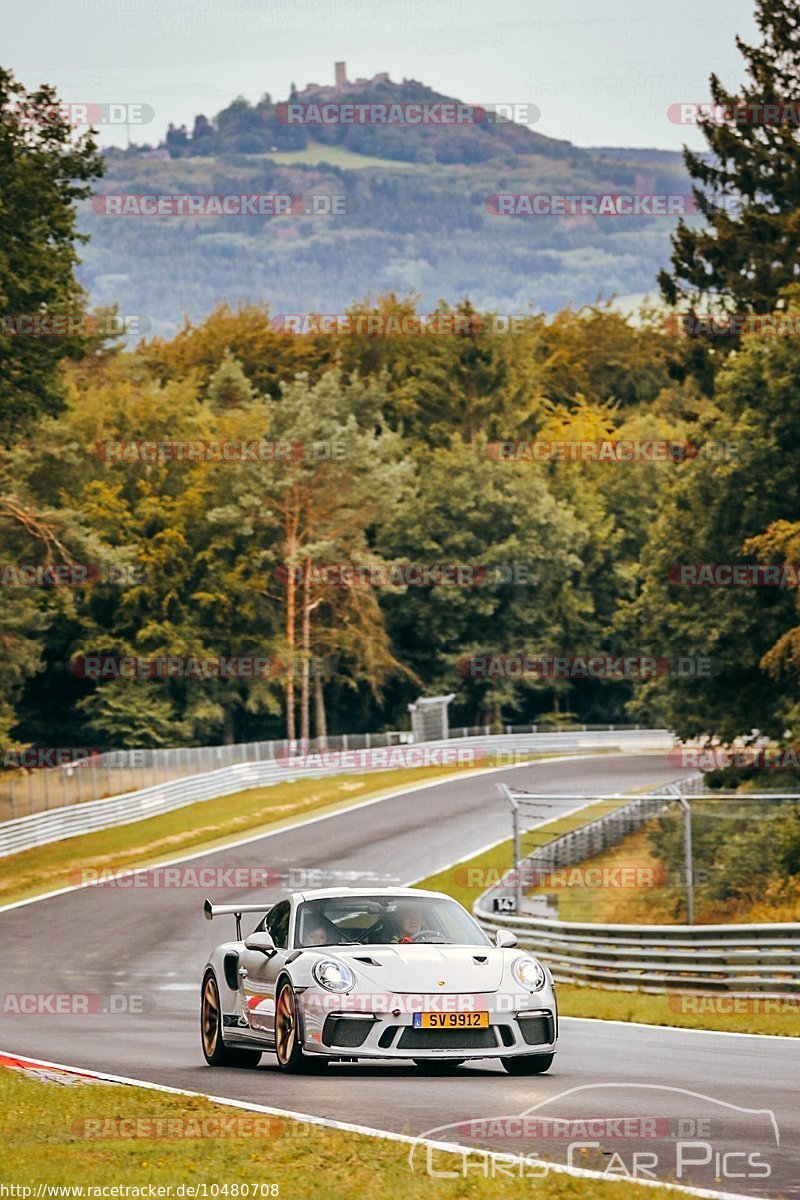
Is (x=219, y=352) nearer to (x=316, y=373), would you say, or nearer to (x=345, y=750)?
(x=316, y=373)

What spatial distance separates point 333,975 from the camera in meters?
12.5

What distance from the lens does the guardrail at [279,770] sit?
50781 millimetres

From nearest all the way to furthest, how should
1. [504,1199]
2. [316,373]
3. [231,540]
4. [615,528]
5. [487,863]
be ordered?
[504,1199] < [487,863] < [231,540] < [615,528] < [316,373]

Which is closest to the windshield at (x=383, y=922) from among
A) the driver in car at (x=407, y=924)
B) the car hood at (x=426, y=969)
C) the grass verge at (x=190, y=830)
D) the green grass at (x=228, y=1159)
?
the driver in car at (x=407, y=924)

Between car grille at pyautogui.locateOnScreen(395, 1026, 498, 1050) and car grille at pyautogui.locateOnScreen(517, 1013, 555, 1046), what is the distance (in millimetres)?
312

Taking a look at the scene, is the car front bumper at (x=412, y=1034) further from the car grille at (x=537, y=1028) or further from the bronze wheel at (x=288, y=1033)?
the bronze wheel at (x=288, y=1033)

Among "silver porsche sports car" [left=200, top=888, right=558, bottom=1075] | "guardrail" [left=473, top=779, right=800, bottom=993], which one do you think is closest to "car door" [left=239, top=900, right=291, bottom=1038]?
"silver porsche sports car" [left=200, top=888, right=558, bottom=1075]

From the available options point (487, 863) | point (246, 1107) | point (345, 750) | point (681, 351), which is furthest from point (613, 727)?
point (246, 1107)

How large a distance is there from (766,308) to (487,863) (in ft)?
65.1

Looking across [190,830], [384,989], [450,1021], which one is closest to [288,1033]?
[384,989]

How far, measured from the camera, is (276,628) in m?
84.6

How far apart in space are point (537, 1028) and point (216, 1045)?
9.35ft

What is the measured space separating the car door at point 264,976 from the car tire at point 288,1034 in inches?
5.4

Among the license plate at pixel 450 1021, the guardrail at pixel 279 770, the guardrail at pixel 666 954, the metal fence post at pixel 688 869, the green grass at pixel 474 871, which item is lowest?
the guardrail at pixel 279 770
